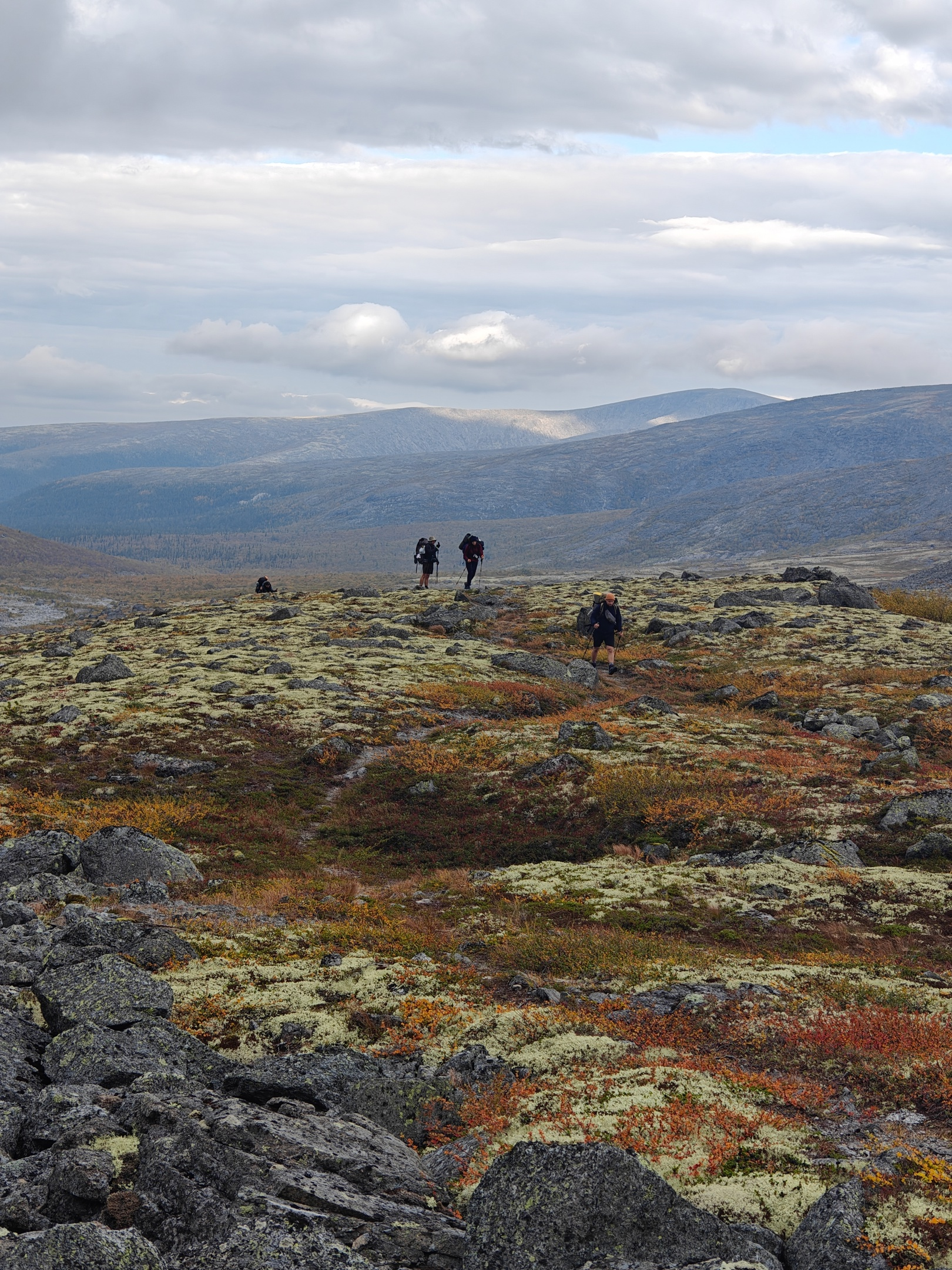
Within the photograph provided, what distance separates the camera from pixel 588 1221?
7.50 meters

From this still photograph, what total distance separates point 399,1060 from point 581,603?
65371 millimetres

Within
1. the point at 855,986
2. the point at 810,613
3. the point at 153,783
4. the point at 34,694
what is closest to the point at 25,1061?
the point at 855,986

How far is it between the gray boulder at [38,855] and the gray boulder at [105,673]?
22542 millimetres

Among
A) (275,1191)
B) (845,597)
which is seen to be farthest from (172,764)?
(845,597)

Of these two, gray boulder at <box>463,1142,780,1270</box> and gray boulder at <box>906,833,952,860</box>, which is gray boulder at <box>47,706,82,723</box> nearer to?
gray boulder at <box>906,833,952,860</box>

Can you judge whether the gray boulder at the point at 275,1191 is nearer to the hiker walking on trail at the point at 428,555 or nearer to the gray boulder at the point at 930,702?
the gray boulder at the point at 930,702

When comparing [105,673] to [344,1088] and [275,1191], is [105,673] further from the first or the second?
[275,1191]

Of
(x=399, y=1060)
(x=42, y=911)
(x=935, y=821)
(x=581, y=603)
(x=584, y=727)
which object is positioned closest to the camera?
(x=399, y=1060)

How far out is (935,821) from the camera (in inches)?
875

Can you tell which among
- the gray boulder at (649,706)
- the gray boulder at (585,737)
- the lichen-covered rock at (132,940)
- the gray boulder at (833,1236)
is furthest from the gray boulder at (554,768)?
the gray boulder at (833,1236)

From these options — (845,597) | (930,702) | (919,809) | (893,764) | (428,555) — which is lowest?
(893,764)

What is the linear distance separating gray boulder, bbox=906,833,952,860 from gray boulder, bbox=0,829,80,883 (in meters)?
19.2

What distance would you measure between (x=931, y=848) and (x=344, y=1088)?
52.2 ft

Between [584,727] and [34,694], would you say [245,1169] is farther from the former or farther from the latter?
[34,694]
